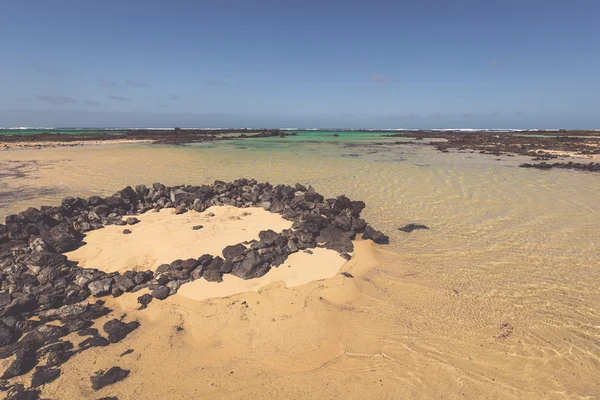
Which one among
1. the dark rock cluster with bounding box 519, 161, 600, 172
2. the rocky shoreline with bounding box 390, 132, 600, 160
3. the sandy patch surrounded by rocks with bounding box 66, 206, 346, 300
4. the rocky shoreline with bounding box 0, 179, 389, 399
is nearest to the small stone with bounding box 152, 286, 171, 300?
the rocky shoreline with bounding box 0, 179, 389, 399

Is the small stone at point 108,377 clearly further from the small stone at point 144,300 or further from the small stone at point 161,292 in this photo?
the small stone at point 161,292

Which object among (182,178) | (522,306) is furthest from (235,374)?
(182,178)

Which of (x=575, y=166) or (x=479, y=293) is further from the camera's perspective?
(x=575, y=166)

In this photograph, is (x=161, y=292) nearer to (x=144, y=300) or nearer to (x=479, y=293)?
(x=144, y=300)

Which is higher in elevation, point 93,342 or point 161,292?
point 161,292

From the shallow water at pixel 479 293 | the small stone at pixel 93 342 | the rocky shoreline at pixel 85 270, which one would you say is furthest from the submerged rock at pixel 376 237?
the small stone at pixel 93 342

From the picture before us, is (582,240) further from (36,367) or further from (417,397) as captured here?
(36,367)

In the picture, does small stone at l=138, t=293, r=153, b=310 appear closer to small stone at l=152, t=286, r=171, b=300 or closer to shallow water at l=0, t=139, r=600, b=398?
small stone at l=152, t=286, r=171, b=300

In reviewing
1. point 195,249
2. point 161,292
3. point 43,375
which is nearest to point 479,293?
point 161,292
